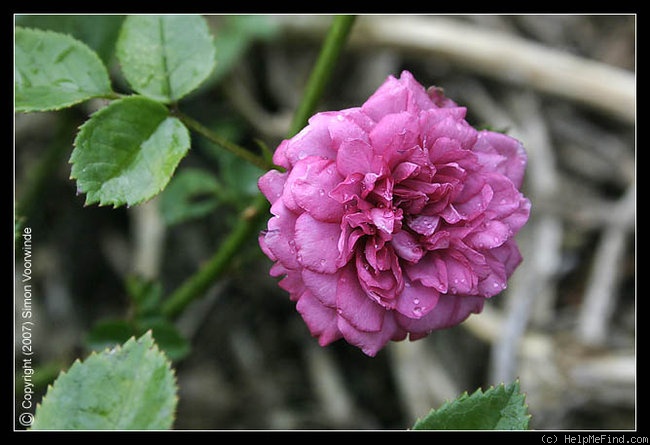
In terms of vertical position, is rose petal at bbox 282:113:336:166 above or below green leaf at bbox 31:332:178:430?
above

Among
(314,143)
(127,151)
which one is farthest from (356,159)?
(127,151)

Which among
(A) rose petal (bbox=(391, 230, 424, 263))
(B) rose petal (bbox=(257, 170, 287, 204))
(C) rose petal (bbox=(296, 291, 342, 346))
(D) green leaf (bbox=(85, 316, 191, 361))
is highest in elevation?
(B) rose petal (bbox=(257, 170, 287, 204))

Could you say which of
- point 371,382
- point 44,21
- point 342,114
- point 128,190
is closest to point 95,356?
point 128,190

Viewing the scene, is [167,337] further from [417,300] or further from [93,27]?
[93,27]

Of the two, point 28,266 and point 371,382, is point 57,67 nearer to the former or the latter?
point 28,266

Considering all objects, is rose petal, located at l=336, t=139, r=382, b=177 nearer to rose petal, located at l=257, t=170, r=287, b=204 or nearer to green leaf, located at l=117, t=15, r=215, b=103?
rose petal, located at l=257, t=170, r=287, b=204

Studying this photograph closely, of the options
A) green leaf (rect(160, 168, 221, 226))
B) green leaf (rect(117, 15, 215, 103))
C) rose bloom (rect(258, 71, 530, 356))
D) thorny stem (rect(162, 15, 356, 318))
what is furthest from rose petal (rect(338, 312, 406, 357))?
green leaf (rect(160, 168, 221, 226))

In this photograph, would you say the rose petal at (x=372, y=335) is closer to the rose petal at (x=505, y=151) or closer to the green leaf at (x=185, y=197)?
the rose petal at (x=505, y=151)
